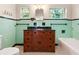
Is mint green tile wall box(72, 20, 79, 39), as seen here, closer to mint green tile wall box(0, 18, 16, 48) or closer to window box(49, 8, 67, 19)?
window box(49, 8, 67, 19)

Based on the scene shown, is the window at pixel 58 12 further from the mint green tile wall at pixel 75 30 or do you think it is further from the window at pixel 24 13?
the window at pixel 24 13

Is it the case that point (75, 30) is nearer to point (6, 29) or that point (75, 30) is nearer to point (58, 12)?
point (58, 12)

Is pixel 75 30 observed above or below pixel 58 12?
below

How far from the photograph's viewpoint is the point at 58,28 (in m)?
0.92

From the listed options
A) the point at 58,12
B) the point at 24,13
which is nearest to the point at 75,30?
the point at 58,12

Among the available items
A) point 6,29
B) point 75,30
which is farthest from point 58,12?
point 6,29

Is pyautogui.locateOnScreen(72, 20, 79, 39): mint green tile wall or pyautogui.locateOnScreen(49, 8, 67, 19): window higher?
pyautogui.locateOnScreen(49, 8, 67, 19): window

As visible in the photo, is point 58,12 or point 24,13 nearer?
point 58,12

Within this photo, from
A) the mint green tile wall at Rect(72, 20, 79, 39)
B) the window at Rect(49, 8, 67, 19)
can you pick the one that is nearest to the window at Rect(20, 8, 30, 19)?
the window at Rect(49, 8, 67, 19)

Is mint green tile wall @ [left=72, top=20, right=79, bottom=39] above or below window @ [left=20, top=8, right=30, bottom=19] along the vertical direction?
below
